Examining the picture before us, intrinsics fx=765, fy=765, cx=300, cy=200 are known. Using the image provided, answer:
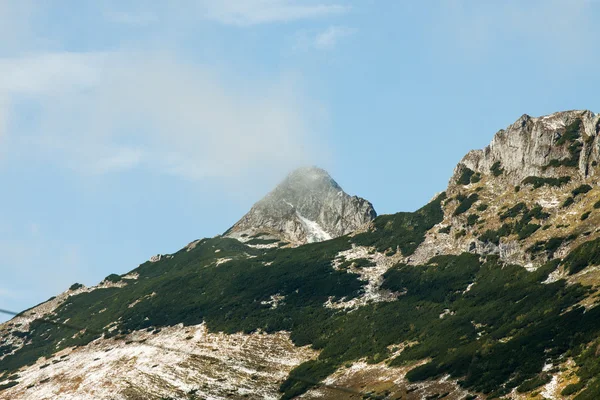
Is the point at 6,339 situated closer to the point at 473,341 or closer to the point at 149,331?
the point at 149,331

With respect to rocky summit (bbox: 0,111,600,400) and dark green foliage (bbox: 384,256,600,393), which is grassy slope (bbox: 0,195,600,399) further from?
rocky summit (bbox: 0,111,600,400)

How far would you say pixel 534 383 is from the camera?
8288 centimetres

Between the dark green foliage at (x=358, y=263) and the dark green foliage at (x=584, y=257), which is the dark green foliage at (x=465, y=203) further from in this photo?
the dark green foliage at (x=584, y=257)

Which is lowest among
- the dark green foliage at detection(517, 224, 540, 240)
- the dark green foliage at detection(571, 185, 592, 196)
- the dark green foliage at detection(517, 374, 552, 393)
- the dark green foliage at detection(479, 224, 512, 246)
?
the dark green foliage at detection(517, 374, 552, 393)

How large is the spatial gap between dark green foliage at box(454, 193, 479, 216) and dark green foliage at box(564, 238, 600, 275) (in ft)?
132

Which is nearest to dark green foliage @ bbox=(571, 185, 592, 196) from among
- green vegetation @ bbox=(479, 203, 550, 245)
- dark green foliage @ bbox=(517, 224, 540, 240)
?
green vegetation @ bbox=(479, 203, 550, 245)

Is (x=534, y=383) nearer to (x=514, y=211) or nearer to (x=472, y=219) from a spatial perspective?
(x=514, y=211)

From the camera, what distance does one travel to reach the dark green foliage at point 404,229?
166 m

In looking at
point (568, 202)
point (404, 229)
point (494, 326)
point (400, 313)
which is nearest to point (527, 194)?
point (568, 202)

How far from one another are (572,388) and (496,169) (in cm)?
9724

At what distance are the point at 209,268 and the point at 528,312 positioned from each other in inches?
4072

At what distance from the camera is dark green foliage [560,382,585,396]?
75.4 m

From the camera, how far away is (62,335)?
181000 millimetres

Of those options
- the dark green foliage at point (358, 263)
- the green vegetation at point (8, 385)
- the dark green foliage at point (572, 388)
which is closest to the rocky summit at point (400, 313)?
the dark green foliage at point (572, 388)
